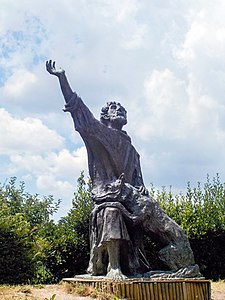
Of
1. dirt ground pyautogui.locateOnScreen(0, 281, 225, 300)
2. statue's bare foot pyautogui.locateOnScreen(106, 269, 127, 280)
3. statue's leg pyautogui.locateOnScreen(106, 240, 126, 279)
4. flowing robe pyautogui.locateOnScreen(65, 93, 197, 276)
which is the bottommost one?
dirt ground pyautogui.locateOnScreen(0, 281, 225, 300)

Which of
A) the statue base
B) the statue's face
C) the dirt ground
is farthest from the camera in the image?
the statue's face

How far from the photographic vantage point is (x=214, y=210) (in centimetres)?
1338

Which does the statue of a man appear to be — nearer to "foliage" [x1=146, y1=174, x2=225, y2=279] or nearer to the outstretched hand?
the outstretched hand

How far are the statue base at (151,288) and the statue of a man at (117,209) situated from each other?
1.26 feet

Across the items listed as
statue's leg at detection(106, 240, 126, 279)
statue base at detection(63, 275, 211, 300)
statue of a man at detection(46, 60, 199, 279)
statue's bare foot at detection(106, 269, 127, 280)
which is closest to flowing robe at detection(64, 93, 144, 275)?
statue of a man at detection(46, 60, 199, 279)

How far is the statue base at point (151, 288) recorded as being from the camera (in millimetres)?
6866

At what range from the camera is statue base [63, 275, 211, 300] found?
6.87 metres

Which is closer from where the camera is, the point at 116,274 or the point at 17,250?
the point at 116,274

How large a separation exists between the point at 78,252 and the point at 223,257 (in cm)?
409

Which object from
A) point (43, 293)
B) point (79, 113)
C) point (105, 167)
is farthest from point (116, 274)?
point (79, 113)

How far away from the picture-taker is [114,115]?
28.6 feet

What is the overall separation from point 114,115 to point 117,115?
0.18 feet

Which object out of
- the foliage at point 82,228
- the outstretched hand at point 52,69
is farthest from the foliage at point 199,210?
the outstretched hand at point 52,69

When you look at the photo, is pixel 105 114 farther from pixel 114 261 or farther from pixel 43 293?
pixel 43 293
